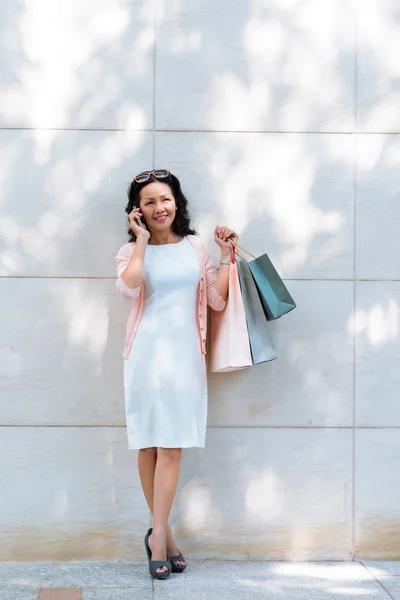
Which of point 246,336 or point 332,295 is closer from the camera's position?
point 246,336

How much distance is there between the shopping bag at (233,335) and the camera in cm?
459

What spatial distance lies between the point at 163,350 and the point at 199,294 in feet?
1.19

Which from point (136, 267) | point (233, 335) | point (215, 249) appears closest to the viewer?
point (136, 267)

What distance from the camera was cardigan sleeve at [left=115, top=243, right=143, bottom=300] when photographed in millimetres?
4488

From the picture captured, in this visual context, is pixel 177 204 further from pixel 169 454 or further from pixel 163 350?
pixel 169 454

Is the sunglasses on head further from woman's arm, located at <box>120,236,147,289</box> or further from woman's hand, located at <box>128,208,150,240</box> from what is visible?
woman's arm, located at <box>120,236,147,289</box>

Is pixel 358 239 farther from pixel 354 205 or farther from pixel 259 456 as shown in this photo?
pixel 259 456

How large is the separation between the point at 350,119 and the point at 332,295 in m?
1.01

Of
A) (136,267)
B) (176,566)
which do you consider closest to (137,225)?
(136,267)

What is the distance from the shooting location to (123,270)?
4.53 metres

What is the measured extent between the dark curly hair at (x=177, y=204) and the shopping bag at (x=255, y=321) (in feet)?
1.19

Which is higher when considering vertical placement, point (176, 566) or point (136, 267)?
point (136, 267)

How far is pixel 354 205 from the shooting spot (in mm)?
4918

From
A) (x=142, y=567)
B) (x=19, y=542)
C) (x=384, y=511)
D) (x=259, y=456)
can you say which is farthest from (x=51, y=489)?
(x=384, y=511)
